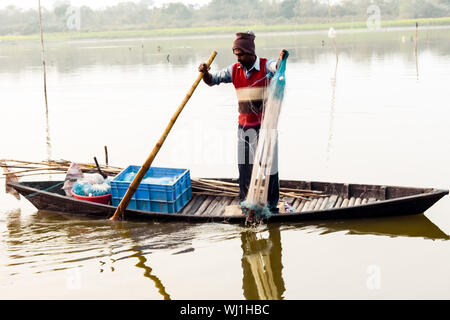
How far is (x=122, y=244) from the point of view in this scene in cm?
624

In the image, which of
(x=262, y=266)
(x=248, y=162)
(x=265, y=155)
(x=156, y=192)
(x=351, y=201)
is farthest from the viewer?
(x=351, y=201)

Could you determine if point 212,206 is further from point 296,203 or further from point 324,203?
point 324,203

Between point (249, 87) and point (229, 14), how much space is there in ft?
314

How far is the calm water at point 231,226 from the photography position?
524 centimetres

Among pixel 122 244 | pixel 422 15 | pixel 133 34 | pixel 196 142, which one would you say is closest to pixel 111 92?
pixel 196 142

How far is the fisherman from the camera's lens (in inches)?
230

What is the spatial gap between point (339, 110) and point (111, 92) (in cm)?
942

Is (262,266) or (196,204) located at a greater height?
(196,204)

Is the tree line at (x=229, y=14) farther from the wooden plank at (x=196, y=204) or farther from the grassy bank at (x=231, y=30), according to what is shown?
the wooden plank at (x=196, y=204)

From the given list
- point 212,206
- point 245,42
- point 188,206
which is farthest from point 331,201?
point 245,42

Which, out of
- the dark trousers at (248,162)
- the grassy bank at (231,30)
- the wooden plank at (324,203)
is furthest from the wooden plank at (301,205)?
the grassy bank at (231,30)

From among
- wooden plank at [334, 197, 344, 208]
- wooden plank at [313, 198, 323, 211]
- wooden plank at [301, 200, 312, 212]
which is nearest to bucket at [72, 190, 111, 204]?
wooden plank at [301, 200, 312, 212]

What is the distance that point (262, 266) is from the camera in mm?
5695

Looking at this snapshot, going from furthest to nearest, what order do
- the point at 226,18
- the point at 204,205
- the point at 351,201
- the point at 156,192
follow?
1. the point at 226,18
2. the point at 204,205
3. the point at 351,201
4. the point at 156,192
